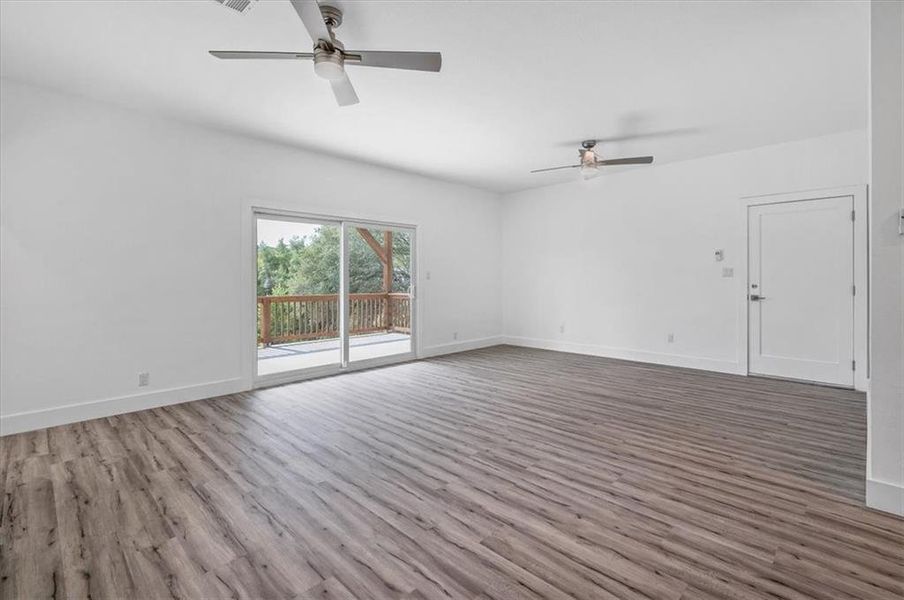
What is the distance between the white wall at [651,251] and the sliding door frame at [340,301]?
7.49 feet

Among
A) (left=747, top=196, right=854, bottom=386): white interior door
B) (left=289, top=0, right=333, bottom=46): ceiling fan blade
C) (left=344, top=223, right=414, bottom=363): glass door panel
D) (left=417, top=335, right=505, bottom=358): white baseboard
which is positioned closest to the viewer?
(left=289, top=0, right=333, bottom=46): ceiling fan blade

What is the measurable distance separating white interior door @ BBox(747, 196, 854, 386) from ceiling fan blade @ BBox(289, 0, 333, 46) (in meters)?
5.31

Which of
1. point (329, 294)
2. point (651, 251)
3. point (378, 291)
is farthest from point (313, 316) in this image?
point (651, 251)

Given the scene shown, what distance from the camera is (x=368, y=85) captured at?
3375 millimetres

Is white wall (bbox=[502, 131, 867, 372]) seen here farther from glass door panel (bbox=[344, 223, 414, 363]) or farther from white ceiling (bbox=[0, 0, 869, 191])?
glass door panel (bbox=[344, 223, 414, 363])

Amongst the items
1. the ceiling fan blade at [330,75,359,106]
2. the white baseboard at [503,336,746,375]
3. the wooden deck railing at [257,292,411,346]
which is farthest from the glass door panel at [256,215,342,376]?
the white baseboard at [503,336,746,375]

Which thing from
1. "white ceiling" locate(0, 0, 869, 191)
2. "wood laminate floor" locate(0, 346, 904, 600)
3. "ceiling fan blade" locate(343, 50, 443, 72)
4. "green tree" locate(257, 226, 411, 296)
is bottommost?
"wood laminate floor" locate(0, 346, 904, 600)

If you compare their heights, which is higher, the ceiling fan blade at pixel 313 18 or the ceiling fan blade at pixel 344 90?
the ceiling fan blade at pixel 313 18

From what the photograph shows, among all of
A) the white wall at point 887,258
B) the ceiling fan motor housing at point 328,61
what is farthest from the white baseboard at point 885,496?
the ceiling fan motor housing at point 328,61

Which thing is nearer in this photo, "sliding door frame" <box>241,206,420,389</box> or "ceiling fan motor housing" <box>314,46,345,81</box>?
"ceiling fan motor housing" <box>314,46,345,81</box>

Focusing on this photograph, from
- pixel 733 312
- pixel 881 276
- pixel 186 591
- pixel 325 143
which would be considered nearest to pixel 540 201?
pixel 733 312

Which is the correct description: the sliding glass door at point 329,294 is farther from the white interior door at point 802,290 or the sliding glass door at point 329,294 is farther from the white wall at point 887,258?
the white wall at point 887,258

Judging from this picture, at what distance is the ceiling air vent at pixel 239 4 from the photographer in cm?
214

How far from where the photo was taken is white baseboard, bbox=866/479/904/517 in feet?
6.70
